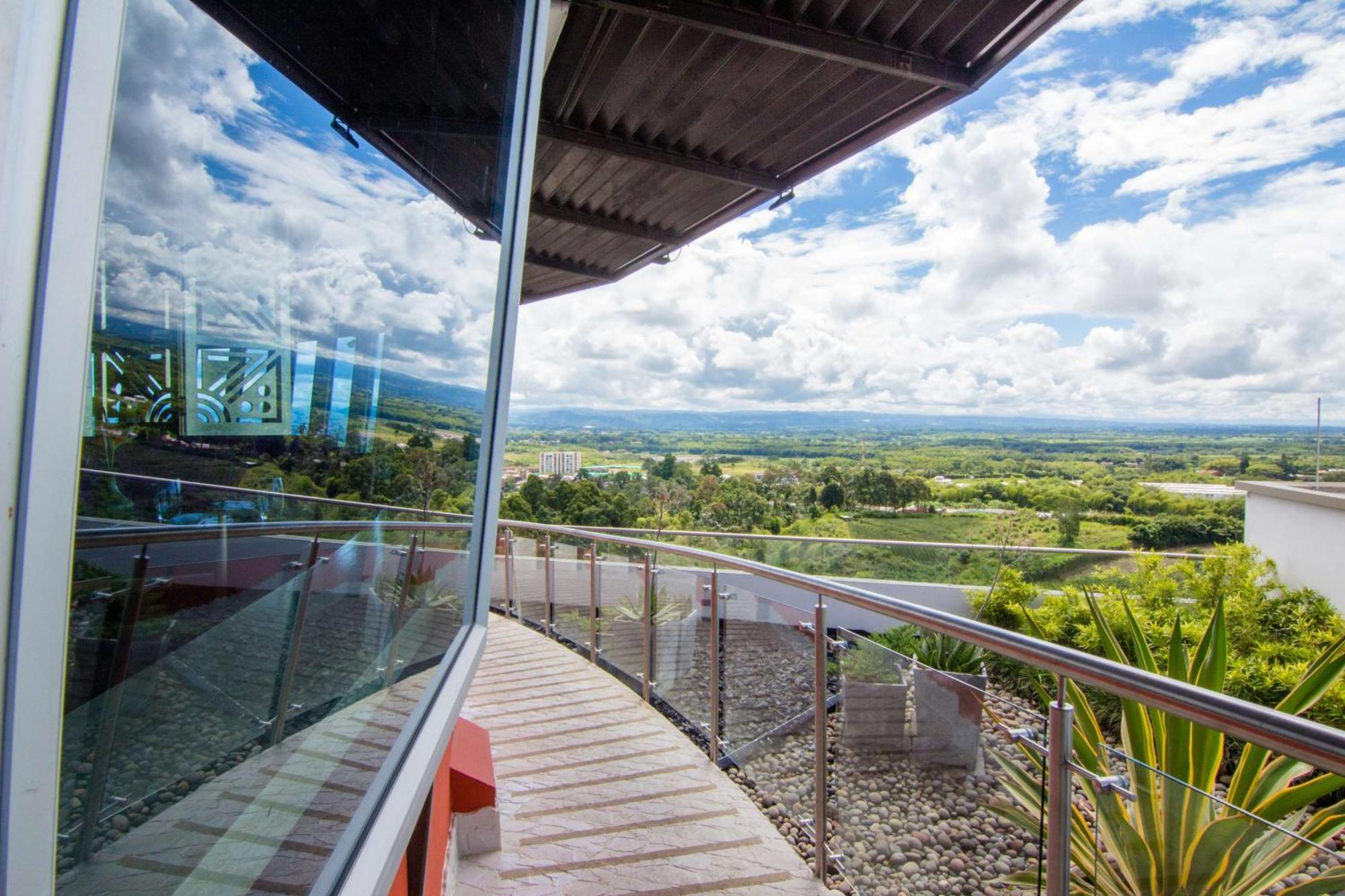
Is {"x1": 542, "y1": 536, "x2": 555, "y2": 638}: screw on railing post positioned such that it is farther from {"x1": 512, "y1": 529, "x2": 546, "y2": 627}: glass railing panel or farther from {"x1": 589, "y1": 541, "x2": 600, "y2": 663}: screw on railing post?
{"x1": 589, "y1": 541, "x2": 600, "y2": 663}: screw on railing post

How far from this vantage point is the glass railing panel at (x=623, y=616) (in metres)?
5.02

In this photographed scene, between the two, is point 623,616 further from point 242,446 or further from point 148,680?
point 148,680

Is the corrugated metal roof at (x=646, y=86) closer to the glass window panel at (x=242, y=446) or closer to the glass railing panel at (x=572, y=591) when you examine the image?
the glass window panel at (x=242, y=446)

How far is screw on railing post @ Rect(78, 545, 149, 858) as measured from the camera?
43cm

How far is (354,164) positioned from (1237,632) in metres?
10.1

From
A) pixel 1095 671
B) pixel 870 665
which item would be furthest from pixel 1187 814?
pixel 870 665

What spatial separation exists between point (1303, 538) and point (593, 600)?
957 cm

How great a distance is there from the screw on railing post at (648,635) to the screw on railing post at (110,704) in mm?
4480

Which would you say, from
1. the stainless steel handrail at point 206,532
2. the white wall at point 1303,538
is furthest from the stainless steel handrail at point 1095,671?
the white wall at point 1303,538

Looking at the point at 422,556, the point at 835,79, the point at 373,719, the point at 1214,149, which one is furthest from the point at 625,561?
the point at 1214,149

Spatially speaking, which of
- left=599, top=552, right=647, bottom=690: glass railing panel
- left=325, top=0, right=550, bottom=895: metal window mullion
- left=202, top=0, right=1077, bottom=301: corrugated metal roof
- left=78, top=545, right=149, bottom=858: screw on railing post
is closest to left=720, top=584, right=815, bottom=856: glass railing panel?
left=599, top=552, right=647, bottom=690: glass railing panel

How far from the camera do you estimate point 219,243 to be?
22.6 inches

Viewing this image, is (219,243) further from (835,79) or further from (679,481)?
(679,481)

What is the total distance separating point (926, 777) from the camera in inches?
89.3
